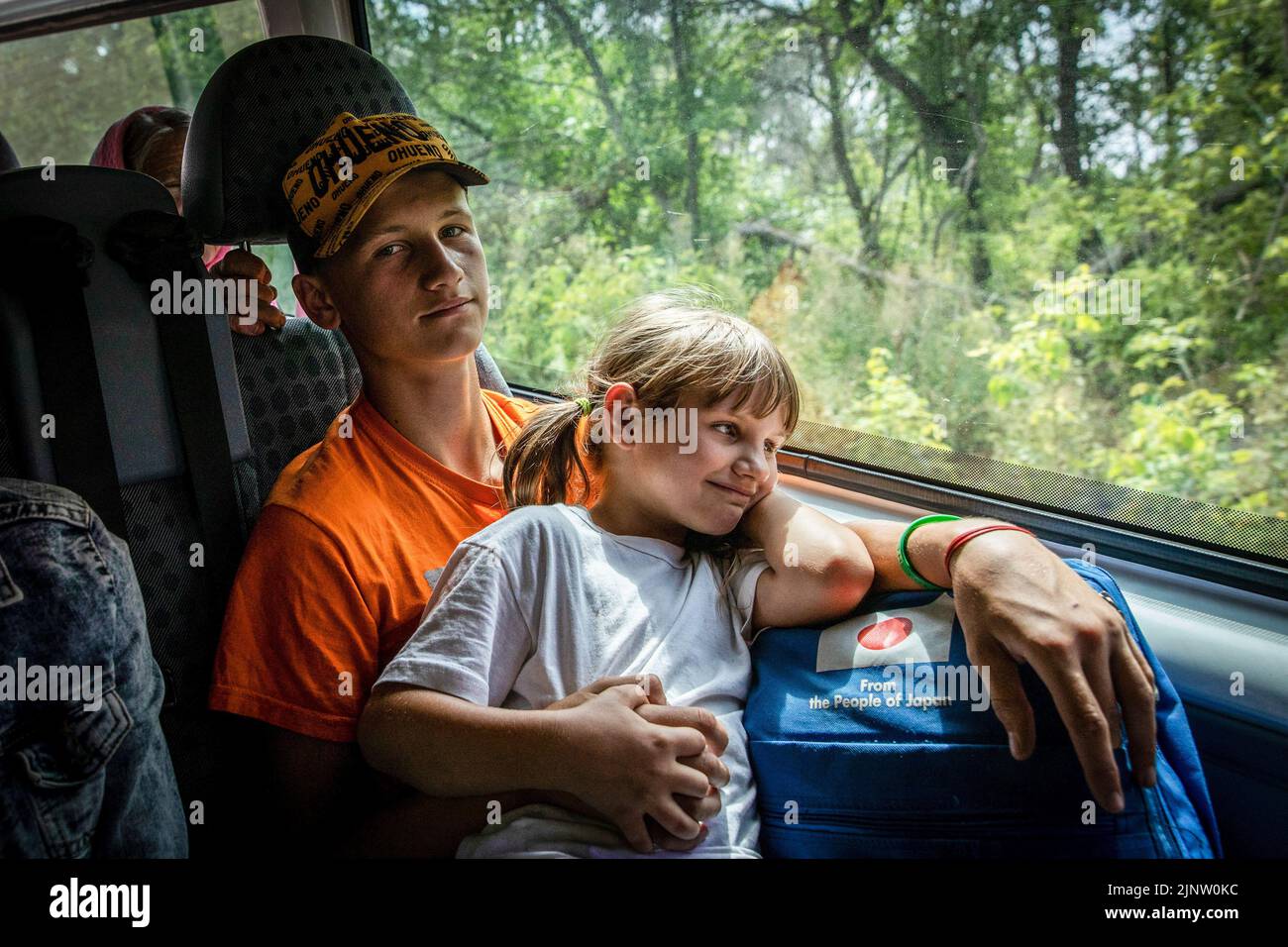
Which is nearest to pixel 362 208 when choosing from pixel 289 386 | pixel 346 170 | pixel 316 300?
pixel 346 170

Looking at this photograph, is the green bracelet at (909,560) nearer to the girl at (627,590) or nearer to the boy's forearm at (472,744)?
the girl at (627,590)

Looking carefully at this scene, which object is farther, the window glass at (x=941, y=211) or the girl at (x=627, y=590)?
the window glass at (x=941, y=211)

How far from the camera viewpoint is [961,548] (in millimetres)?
1093

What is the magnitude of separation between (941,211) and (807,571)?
70cm

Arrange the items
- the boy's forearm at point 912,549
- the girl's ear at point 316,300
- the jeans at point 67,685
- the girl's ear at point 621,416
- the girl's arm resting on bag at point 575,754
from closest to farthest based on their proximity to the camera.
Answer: the jeans at point 67,685
the girl's arm resting on bag at point 575,754
the boy's forearm at point 912,549
the girl's ear at point 621,416
the girl's ear at point 316,300

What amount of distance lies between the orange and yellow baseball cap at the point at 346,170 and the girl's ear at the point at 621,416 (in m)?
0.40

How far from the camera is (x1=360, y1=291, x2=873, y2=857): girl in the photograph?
101cm

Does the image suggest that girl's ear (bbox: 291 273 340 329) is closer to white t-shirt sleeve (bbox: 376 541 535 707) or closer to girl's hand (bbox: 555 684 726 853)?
white t-shirt sleeve (bbox: 376 541 535 707)

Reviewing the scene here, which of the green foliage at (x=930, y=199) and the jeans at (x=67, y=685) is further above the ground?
the green foliage at (x=930, y=199)

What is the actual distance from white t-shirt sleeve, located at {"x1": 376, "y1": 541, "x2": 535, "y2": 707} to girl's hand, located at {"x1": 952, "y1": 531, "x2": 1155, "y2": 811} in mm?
489

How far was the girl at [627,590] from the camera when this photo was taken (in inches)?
39.6

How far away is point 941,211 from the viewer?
1527 millimetres

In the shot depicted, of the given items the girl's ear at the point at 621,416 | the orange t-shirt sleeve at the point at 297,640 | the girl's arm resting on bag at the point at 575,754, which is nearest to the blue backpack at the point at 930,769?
the girl's arm resting on bag at the point at 575,754
